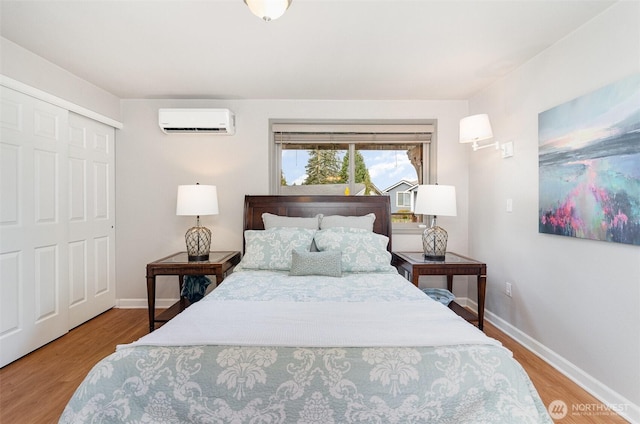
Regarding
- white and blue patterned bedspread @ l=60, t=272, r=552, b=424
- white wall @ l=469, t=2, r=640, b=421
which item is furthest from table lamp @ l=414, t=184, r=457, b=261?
white and blue patterned bedspread @ l=60, t=272, r=552, b=424

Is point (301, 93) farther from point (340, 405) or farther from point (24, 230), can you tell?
point (340, 405)

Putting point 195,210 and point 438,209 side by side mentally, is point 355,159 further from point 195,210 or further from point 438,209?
point 195,210

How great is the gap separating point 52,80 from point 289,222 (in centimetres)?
238

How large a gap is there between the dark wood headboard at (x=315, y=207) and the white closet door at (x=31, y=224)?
1686 mm

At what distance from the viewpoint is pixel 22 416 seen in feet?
5.94

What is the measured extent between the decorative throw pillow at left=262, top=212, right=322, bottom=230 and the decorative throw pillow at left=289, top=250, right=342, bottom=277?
0.60 metres

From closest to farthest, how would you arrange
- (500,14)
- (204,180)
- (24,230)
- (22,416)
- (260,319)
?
(260,319)
(22,416)
(500,14)
(24,230)
(204,180)

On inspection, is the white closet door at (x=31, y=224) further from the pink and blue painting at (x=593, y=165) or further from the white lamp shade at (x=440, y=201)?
the pink and blue painting at (x=593, y=165)

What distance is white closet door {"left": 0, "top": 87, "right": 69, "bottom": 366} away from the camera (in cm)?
234

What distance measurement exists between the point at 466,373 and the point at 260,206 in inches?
103

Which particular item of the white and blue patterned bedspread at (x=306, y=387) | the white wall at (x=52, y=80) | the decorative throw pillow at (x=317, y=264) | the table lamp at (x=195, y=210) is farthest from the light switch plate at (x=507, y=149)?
the white wall at (x=52, y=80)

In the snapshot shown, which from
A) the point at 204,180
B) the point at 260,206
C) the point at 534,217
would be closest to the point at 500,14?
the point at 534,217

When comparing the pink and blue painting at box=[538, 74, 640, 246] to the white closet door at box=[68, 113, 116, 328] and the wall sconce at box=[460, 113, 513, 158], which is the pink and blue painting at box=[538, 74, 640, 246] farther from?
the white closet door at box=[68, 113, 116, 328]

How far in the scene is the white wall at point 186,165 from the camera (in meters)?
3.55
